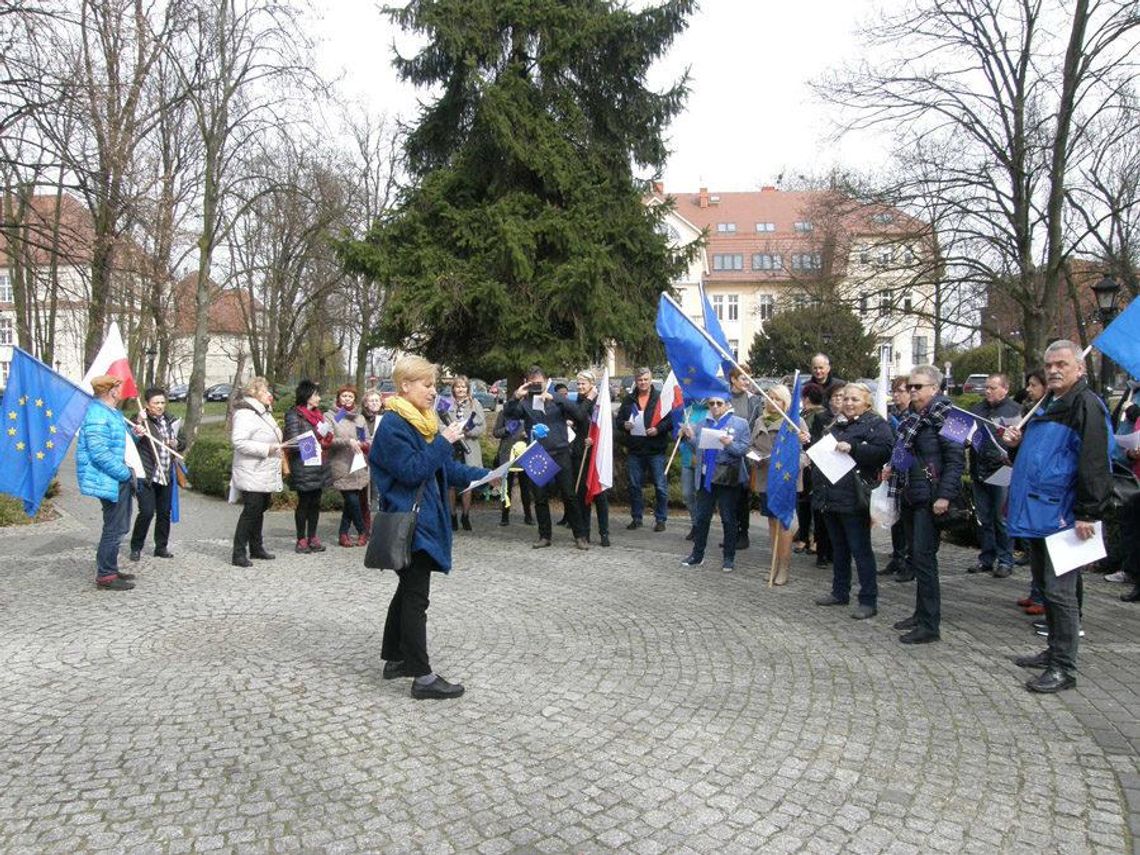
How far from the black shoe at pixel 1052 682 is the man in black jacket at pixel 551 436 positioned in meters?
5.31

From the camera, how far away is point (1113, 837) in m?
3.36

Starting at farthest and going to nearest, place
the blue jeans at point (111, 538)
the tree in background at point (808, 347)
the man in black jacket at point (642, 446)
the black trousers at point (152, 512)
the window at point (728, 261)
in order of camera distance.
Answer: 1. the window at point (728, 261)
2. the tree in background at point (808, 347)
3. the man in black jacket at point (642, 446)
4. the black trousers at point (152, 512)
5. the blue jeans at point (111, 538)

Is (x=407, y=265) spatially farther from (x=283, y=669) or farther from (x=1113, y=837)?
(x=1113, y=837)

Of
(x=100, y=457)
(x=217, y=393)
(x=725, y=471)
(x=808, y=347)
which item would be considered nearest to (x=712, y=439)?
(x=725, y=471)

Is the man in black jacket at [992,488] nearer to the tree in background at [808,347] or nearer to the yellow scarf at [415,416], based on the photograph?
the yellow scarf at [415,416]

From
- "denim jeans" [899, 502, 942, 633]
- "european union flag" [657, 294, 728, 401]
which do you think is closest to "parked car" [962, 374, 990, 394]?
"european union flag" [657, 294, 728, 401]

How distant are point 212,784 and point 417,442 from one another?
192cm

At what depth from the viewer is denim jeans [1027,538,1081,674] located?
5.00 meters

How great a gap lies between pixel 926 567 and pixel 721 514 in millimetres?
2763

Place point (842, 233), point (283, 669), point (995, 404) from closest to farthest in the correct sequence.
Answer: point (283, 669) < point (995, 404) < point (842, 233)

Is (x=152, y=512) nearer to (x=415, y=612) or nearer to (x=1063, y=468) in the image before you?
(x=415, y=612)

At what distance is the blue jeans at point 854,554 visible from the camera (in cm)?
659

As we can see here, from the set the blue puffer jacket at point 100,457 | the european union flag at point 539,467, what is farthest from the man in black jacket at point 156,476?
the european union flag at point 539,467

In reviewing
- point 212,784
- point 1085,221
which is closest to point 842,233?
point 1085,221
